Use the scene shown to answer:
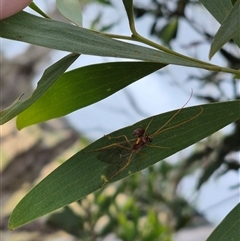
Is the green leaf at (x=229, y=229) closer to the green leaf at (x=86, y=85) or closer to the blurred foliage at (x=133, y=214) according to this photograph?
the green leaf at (x=86, y=85)

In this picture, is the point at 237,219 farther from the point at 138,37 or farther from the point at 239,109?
the point at 138,37

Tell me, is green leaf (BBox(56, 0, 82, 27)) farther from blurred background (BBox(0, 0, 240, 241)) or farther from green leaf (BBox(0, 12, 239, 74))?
blurred background (BBox(0, 0, 240, 241))

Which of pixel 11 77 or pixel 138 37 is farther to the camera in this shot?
Result: pixel 11 77

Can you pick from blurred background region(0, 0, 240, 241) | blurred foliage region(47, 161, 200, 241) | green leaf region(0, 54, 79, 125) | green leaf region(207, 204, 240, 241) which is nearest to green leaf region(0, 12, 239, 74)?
green leaf region(0, 54, 79, 125)

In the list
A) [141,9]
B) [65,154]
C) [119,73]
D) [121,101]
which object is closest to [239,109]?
[119,73]

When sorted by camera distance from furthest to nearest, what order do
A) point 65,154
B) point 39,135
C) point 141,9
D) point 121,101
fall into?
point 39,135 → point 65,154 → point 121,101 → point 141,9

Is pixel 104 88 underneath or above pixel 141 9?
underneath

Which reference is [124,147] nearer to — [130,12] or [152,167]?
[130,12]
